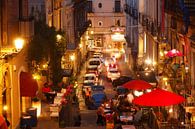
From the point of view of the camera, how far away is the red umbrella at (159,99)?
2108 centimetres

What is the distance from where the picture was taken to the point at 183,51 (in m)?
29.3

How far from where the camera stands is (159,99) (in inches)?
841

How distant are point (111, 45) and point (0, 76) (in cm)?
6742

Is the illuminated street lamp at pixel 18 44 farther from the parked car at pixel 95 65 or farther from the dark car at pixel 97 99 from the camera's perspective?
the parked car at pixel 95 65

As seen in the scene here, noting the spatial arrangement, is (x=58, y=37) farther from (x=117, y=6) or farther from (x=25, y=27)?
(x=117, y=6)

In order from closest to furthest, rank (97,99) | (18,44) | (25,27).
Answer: (18,44)
(25,27)
(97,99)

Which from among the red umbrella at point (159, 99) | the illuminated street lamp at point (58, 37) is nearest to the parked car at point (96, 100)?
the illuminated street lamp at point (58, 37)

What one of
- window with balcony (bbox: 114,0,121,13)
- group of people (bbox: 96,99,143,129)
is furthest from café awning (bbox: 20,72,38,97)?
window with balcony (bbox: 114,0,121,13)

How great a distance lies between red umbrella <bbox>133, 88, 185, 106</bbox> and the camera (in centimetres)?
2108

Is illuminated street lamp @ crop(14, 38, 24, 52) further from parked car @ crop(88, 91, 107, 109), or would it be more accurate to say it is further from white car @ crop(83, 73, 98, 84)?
white car @ crop(83, 73, 98, 84)

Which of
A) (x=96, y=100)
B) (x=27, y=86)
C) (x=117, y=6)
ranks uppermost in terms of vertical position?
(x=117, y=6)

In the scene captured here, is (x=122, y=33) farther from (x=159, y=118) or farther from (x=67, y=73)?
(x=159, y=118)

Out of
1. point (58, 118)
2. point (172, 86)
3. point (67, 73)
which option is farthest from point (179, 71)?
point (67, 73)

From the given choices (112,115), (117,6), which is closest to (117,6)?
(117,6)
